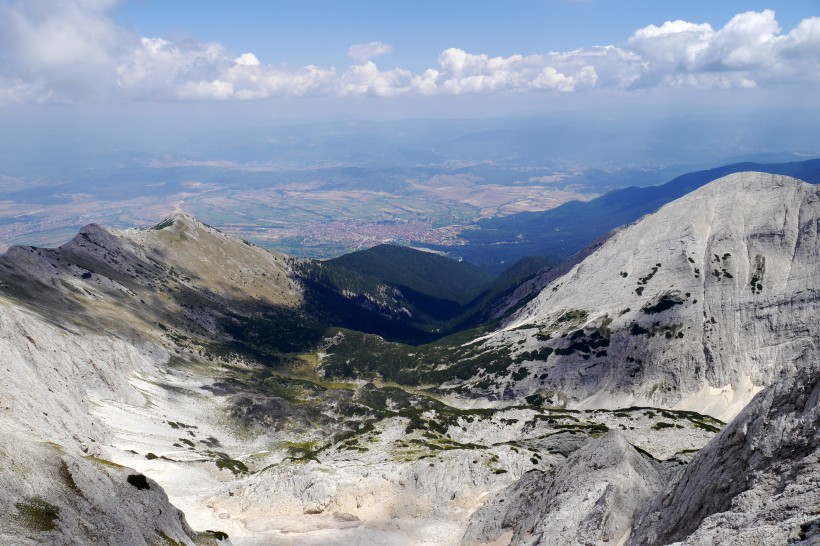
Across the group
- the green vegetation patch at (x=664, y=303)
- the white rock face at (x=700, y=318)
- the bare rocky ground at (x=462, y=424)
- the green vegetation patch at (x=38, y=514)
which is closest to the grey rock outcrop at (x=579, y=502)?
the bare rocky ground at (x=462, y=424)

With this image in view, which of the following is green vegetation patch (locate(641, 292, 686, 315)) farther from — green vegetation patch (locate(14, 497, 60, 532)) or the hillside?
green vegetation patch (locate(14, 497, 60, 532))

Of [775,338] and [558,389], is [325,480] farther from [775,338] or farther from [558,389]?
[775,338]

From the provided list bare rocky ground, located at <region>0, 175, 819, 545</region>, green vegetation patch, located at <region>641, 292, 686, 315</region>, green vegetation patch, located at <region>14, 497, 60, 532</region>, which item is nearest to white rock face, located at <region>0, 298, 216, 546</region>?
green vegetation patch, located at <region>14, 497, 60, 532</region>

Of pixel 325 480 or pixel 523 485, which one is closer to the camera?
pixel 523 485

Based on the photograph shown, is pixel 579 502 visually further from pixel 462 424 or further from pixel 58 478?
pixel 462 424

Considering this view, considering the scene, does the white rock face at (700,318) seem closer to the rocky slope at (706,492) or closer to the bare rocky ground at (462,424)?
the bare rocky ground at (462,424)

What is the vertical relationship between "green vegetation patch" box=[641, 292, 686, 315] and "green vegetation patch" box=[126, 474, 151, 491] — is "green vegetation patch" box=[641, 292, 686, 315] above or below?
below

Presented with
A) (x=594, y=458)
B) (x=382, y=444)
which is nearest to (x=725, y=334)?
(x=382, y=444)
